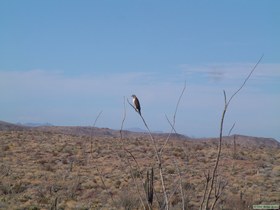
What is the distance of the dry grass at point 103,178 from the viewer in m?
18.8

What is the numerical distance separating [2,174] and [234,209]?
1347cm

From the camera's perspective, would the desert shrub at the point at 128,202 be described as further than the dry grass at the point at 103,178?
No

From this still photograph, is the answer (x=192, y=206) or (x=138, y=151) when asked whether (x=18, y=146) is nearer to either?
(x=138, y=151)

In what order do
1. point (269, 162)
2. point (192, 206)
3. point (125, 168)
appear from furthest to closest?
point (269, 162) < point (125, 168) < point (192, 206)

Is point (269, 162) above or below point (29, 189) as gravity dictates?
above

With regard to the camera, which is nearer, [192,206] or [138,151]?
[192,206]

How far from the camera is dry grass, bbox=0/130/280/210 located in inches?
A: 738

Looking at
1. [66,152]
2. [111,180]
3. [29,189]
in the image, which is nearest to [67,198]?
[29,189]

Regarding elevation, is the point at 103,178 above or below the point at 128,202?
above

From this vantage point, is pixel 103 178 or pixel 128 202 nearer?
pixel 128 202

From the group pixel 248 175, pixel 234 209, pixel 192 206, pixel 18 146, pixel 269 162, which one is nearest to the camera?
pixel 234 209

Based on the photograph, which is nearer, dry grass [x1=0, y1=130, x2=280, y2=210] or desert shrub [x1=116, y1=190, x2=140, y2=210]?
desert shrub [x1=116, y1=190, x2=140, y2=210]

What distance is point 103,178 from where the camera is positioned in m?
25.5

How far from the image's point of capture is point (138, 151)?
3844 cm
